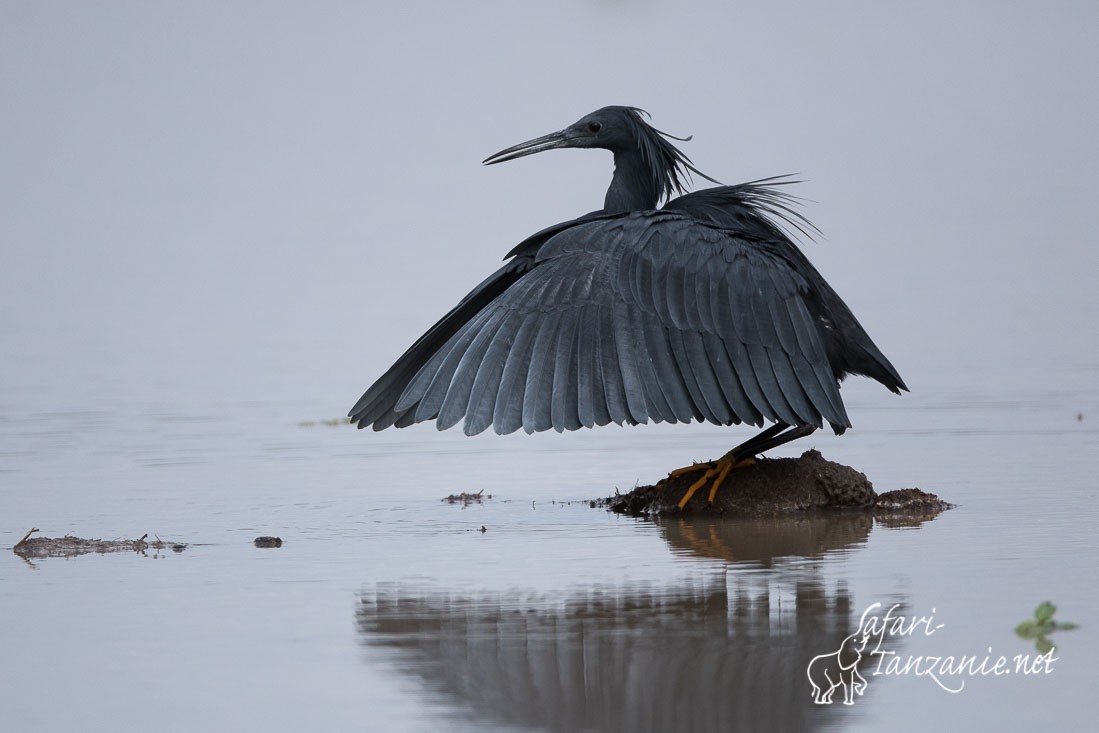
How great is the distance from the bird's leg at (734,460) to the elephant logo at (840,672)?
2620mm

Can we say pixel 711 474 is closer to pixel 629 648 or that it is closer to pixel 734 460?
pixel 734 460

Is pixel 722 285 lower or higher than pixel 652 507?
higher

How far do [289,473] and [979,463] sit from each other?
→ 4028 millimetres

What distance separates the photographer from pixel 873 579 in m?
5.37

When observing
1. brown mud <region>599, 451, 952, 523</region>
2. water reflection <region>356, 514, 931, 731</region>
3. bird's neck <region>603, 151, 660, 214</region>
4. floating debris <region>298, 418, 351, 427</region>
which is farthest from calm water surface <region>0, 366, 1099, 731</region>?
floating debris <region>298, 418, 351, 427</region>

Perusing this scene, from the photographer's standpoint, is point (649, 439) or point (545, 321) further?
point (649, 439)

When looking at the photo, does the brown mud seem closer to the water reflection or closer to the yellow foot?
the yellow foot

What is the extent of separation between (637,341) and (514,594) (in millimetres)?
1721

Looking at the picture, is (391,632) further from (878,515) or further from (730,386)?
(878,515)

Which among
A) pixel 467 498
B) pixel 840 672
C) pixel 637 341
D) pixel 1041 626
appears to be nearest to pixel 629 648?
pixel 840 672

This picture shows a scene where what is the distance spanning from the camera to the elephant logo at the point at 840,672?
13.1 ft

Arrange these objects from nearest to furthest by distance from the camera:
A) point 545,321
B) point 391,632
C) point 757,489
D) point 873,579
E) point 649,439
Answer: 1. point 391,632
2. point 873,579
3. point 545,321
4. point 757,489
5. point 649,439

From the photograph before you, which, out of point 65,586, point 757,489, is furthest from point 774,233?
point 65,586

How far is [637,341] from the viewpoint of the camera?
6672 millimetres
